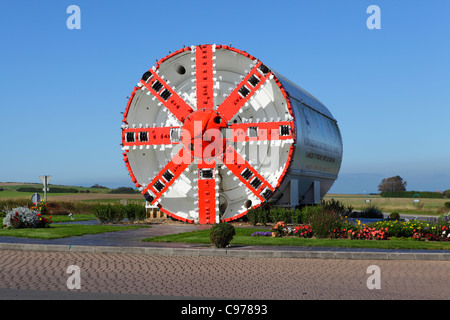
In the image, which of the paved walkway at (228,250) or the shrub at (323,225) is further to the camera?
the shrub at (323,225)

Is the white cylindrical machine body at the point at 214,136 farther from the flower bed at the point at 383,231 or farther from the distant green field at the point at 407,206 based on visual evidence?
the distant green field at the point at 407,206

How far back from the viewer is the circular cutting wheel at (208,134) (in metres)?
29.6

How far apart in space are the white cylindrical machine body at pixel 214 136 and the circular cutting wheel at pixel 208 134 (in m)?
0.05

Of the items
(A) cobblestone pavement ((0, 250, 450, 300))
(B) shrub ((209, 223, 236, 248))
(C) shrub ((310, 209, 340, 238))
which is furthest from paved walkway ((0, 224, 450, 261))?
(C) shrub ((310, 209, 340, 238))

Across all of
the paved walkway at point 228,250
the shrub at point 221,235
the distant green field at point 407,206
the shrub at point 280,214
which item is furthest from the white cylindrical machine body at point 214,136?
the distant green field at point 407,206

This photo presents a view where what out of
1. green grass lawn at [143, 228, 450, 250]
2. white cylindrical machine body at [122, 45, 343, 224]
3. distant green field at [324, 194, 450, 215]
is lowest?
distant green field at [324, 194, 450, 215]

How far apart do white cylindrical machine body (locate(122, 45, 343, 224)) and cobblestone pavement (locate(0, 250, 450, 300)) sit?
40.1ft

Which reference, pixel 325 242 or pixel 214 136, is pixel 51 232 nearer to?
pixel 214 136

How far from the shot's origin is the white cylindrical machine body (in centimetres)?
2953

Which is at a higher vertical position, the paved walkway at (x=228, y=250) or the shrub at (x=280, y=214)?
the shrub at (x=280, y=214)

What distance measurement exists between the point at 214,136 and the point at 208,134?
319 mm

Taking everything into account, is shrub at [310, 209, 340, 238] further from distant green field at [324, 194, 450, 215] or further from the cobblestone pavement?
distant green field at [324, 194, 450, 215]

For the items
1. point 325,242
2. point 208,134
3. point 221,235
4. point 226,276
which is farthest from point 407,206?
point 226,276

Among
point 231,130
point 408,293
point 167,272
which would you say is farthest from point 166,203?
point 408,293
